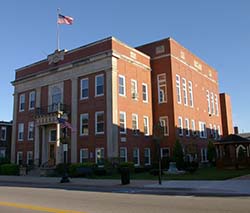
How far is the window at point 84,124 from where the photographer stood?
115 feet

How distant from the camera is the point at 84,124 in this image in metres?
35.3

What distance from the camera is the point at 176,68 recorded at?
40500 mm

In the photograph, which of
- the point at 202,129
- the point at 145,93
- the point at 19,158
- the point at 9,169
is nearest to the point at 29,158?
the point at 19,158

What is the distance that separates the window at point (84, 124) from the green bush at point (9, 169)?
874cm

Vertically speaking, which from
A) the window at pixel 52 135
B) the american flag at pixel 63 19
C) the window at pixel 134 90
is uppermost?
the american flag at pixel 63 19

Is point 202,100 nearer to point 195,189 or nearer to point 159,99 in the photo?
point 159,99

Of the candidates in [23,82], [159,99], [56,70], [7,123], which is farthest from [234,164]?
[7,123]

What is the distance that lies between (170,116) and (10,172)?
1981cm

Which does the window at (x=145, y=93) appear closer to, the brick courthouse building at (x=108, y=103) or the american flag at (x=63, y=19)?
the brick courthouse building at (x=108, y=103)

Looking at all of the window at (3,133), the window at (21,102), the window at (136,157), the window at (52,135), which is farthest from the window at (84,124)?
the window at (3,133)

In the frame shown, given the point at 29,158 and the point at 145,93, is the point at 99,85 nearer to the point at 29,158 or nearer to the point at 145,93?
the point at 145,93

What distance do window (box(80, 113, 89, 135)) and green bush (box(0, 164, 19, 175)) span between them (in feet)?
28.7

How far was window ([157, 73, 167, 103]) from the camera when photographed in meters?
39.3

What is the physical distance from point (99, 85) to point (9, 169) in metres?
14.4
